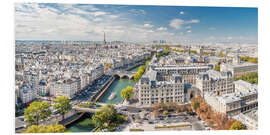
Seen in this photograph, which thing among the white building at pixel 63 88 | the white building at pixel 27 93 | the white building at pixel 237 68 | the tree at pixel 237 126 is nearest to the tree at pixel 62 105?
the white building at pixel 63 88

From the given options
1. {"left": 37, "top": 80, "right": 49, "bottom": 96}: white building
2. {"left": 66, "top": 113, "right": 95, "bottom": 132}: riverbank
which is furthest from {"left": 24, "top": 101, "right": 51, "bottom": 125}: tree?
{"left": 37, "top": 80, "right": 49, "bottom": 96}: white building

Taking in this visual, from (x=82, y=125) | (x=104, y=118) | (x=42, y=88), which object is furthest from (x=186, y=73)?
(x=42, y=88)

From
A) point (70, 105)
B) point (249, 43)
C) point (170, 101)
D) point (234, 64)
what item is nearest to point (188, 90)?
point (170, 101)

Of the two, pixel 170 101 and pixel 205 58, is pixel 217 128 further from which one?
pixel 205 58

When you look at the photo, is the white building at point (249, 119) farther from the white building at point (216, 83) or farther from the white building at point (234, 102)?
the white building at point (216, 83)

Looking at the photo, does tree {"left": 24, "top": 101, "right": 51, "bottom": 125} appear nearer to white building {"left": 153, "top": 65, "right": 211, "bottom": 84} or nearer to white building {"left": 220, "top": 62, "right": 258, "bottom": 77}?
white building {"left": 153, "top": 65, "right": 211, "bottom": 84}

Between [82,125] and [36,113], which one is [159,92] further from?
[36,113]
